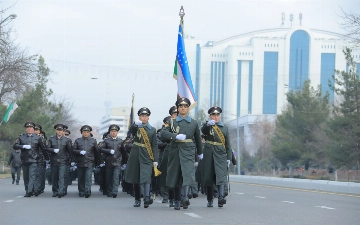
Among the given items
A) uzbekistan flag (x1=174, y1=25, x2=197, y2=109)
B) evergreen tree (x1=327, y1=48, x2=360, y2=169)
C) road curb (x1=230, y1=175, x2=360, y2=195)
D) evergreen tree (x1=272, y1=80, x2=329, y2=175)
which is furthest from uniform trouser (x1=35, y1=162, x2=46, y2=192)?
evergreen tree (x1=272, y1=80, x2=329, y2=175)

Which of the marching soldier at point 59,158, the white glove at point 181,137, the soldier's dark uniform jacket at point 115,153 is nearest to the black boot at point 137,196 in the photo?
the white glove at point 181,137

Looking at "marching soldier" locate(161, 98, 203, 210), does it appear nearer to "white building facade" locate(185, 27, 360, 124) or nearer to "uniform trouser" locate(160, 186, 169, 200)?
"uniform trouser" locate(160, 186, 169, 200)

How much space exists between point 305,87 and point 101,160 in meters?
52.8

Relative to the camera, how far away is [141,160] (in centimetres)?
1706

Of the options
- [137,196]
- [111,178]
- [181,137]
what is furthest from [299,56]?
[181,137]

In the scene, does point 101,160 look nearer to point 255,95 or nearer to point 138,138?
point 138,138

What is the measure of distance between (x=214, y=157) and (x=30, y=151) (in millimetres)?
6280

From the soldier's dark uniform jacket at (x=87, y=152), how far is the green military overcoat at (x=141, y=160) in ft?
15.3

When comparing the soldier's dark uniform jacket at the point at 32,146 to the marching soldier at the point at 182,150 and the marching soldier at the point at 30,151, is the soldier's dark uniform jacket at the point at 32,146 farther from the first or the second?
the marching soldier at the point at 182,150

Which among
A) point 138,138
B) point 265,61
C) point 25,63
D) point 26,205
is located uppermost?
point 265,61

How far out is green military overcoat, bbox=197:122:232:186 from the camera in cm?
1681

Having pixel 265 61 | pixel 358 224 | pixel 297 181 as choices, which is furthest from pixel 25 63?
pixel 265 61

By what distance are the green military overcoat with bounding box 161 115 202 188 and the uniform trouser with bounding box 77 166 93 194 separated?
562 cm

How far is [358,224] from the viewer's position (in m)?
13.2
